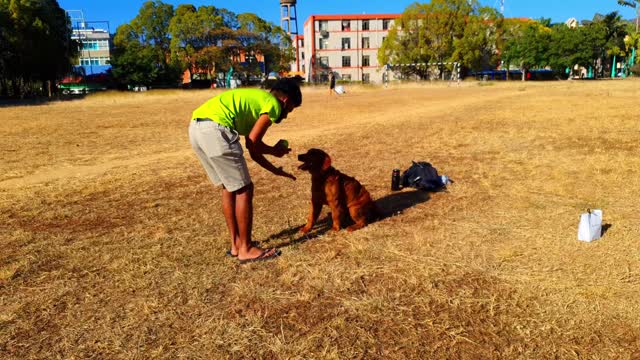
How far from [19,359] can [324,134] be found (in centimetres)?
911

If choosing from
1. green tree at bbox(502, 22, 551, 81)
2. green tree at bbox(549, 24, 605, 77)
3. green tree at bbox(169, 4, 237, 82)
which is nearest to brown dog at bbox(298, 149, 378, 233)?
green tree at bbox(169, 4, 237, 82)

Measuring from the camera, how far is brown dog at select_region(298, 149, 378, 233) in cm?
382

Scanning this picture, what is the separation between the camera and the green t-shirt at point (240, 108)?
3.09 metres

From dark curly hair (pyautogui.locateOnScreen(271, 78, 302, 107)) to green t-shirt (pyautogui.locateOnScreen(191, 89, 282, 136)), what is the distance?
0.26 feet

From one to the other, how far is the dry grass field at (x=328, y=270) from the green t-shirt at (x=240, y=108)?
116 cm

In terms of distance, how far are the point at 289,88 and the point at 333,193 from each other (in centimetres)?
114

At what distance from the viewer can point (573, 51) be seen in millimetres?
53312

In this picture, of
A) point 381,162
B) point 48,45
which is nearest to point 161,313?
point 381,162

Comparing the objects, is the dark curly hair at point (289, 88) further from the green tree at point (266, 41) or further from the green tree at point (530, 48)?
the green tree at point (530, 48)

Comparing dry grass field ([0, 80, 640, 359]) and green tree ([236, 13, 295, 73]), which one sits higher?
green tree ([236, 13, 295, 73])

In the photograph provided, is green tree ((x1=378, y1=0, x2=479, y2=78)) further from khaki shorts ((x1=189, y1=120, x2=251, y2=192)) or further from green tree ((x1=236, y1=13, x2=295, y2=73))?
khaki shorts ((x1=189, y1=120, x2=251, y2=192))

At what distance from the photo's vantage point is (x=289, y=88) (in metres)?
3.18

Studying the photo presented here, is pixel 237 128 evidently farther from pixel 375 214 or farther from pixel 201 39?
pixel 201 39

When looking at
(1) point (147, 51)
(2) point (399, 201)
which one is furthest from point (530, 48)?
(2) point (399, 201)
